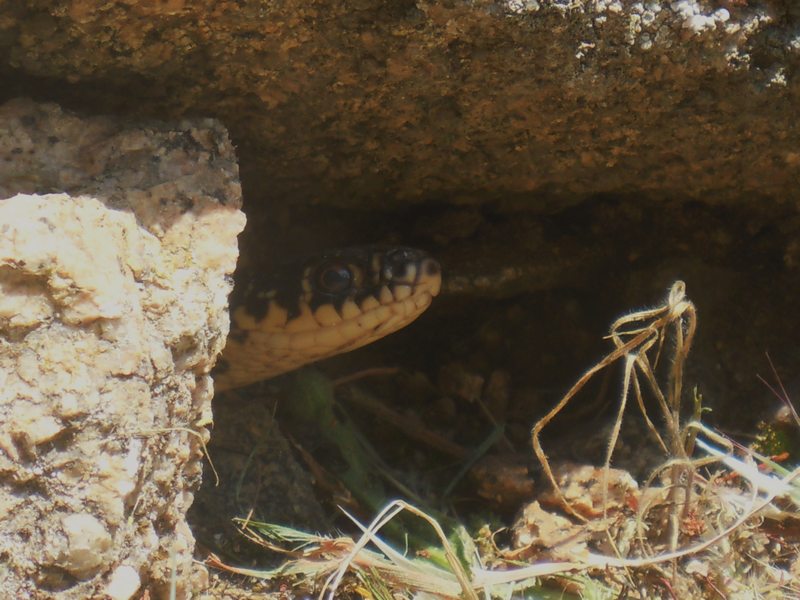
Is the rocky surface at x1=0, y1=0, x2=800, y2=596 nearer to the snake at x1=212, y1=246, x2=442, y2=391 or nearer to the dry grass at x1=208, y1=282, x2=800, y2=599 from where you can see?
the snake at x1=212, y1=246, x2=442, y2=391

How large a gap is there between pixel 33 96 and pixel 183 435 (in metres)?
0.73

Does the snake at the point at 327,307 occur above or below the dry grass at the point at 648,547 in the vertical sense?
above

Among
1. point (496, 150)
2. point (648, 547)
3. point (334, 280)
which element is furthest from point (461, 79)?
point (648, 547)

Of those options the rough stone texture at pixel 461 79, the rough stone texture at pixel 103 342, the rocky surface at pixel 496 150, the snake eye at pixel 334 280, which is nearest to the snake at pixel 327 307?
the snake eye at pixel 334 280

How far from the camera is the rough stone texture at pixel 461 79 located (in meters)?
1.60

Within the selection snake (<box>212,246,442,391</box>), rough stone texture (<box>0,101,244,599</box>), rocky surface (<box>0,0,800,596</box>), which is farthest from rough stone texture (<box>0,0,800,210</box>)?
snake (<box>212,246,442,391</box>)

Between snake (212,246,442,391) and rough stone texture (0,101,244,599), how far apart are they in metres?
0.68

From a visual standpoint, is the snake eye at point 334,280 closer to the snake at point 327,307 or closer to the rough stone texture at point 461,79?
the snake at point 327,307

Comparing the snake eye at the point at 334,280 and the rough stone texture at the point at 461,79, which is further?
the snake eye at the point at 334,280

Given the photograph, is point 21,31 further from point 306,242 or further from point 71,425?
point 306,242

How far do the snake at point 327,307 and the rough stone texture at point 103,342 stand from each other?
0.68 meters

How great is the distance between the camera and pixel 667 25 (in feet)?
5.34

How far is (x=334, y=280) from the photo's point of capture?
2.41 meters

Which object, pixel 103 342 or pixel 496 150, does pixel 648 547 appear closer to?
pixel 496 150
